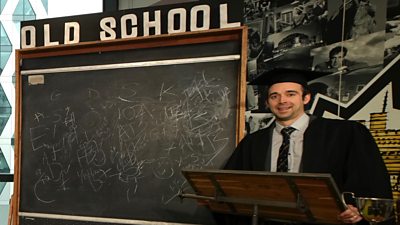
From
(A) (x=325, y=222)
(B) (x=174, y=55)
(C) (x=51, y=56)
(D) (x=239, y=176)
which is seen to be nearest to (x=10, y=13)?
(C) (x=51, y=56)

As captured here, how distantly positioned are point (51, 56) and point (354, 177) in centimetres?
186

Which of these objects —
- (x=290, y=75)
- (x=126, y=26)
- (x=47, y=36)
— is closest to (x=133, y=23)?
(x=126, y=26)

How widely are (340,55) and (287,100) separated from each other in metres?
0.86

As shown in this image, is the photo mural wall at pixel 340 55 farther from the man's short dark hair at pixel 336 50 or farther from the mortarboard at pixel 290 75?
the mortarboard at pixel 290 75

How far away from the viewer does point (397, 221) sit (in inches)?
70.7

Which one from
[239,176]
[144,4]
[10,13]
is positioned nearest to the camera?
[239,176]

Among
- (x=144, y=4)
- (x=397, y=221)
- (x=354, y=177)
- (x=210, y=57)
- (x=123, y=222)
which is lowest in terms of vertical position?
(x=123, y=222)

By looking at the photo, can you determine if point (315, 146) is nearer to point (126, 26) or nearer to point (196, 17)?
point (196, 17)

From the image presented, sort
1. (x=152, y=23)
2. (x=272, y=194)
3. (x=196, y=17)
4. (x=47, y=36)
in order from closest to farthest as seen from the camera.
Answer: (x=272, y=194), (x=196, y=17), (x=152, y=23), (x=47, y=36)

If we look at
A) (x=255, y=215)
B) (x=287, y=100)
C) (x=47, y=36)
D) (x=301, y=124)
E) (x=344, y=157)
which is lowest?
(x=255, y=215)

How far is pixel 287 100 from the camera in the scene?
1942 mm

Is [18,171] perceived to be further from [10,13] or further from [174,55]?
[10,13]

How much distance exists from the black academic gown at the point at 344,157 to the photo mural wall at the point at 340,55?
0.65 metres

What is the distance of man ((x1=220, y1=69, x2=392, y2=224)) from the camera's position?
1821 mm
